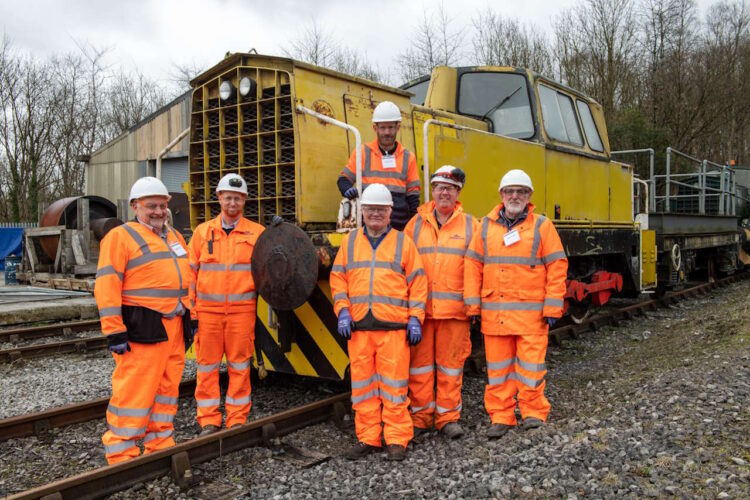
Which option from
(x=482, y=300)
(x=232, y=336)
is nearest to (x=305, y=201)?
(x=232, y=336)

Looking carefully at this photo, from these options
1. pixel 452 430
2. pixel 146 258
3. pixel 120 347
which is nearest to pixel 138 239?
pixel 146 258

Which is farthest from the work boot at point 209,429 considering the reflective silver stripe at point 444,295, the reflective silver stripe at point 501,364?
the reflective silver stripe at point 501,364

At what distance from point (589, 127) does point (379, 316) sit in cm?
532

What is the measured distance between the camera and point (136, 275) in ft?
12.1

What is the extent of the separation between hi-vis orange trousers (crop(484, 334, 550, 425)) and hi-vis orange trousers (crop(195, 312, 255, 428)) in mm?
1752

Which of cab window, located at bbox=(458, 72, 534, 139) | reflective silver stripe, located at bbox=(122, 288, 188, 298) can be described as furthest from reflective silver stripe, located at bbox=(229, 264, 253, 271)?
cab window, located at bbox=(458, 72, 534, 139)

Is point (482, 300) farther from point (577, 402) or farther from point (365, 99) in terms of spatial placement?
point (365, 99)

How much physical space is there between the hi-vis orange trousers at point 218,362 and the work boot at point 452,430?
1439 millimetres

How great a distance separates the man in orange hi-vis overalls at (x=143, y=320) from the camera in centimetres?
356

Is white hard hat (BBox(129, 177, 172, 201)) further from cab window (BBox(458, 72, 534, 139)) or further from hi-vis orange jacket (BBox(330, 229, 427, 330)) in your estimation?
cab window (BBox(458, 72, 534, 139))

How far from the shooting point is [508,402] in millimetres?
4277

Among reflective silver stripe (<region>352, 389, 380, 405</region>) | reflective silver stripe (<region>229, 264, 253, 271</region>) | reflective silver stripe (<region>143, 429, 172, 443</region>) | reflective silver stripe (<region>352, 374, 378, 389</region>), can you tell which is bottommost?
reflective silver stripe (<region>143, 429, 172, 443</region>)

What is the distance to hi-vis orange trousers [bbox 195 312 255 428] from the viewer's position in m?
4.32

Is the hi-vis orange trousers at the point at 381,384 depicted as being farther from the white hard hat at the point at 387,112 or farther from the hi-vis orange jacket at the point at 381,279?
the white hard hat at the point at 387,112
